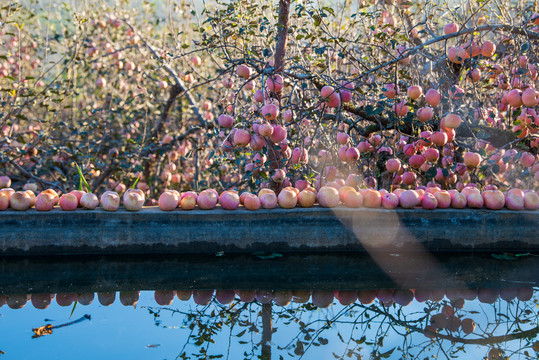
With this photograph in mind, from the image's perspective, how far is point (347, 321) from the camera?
2570 millimetres

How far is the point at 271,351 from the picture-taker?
2.24 meters

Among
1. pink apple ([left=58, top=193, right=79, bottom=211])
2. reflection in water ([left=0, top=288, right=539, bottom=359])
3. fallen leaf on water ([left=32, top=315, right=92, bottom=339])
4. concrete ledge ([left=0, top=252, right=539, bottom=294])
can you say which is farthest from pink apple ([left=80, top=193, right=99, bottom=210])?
fallen leaf on water ([left=32, top=315, right=92, bottom=339])

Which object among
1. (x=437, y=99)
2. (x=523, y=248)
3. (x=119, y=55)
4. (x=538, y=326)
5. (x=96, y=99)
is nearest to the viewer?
(x=538, y=326)

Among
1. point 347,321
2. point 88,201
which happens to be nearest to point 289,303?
point 347,321

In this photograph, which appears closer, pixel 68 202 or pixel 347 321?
pixel 347 321

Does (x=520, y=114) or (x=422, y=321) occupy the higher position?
(x=520, y=114)

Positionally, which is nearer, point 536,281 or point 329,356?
point 329,356

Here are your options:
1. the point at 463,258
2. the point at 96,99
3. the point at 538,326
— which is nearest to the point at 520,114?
the point at 463,258

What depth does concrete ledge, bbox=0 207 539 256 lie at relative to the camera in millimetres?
3447

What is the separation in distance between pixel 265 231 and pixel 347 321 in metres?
1.08

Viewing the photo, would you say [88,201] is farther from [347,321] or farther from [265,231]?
[347,321]

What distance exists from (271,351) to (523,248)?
213cm

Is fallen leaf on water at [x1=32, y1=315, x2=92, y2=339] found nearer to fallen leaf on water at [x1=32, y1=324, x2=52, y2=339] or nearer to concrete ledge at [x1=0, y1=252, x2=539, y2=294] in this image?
fallen leaf on water at [x1=32, y1=324, x2=52, y2=339]

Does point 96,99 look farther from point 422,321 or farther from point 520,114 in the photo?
point 422,321
